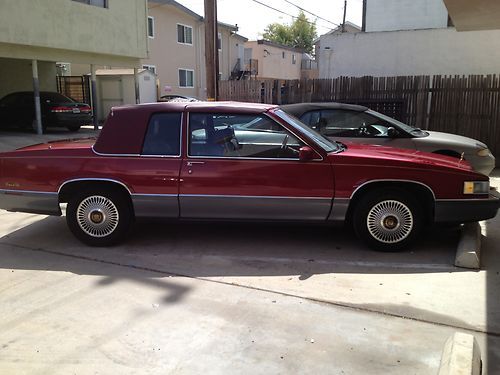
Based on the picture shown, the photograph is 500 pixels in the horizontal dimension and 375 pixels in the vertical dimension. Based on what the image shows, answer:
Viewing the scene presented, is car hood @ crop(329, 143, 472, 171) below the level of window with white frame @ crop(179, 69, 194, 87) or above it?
below

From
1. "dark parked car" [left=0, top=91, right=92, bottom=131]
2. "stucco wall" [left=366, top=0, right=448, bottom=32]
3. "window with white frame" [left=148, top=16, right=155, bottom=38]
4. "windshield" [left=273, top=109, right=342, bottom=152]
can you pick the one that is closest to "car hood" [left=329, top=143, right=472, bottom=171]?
"windshield" [left=273, top=109, right=342, bottom=152]

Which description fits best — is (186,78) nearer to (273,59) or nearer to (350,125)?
(273,59)

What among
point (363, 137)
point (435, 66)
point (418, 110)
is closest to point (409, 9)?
point (435, 66)

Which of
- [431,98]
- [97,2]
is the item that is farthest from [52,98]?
[431,98]

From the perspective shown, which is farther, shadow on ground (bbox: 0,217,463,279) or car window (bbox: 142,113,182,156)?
car window (bbox: 142,113,182,156)

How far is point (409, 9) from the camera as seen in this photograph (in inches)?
751

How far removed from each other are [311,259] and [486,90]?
819 centimetres

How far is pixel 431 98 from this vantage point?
1178 cm

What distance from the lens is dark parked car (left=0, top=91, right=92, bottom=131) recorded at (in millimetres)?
16797

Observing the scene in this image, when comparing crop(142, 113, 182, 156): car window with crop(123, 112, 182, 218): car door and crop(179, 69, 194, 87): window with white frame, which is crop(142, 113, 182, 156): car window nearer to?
crop(123, 112, 182, 218): car door

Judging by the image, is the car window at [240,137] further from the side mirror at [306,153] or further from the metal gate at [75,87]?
the metal gate at [75,87]

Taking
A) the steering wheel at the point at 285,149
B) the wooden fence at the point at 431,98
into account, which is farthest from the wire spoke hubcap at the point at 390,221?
the wooden fence at the point at 431,98

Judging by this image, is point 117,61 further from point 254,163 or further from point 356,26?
point 356,26

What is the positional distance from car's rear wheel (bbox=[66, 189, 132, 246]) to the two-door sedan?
11 millimetres
